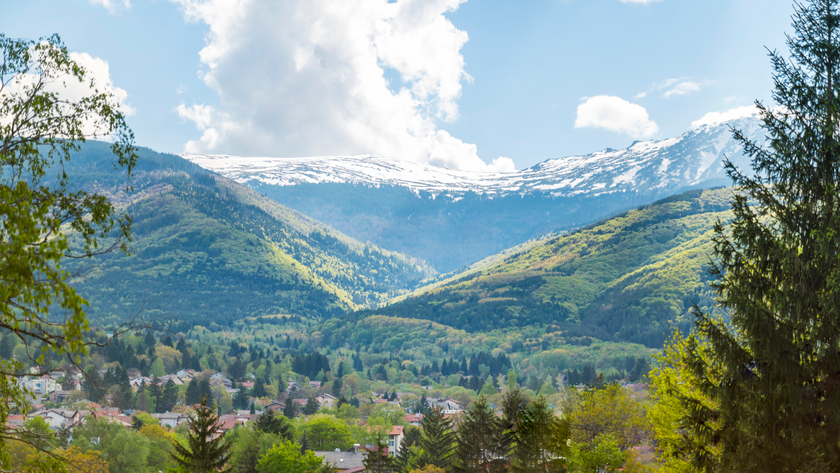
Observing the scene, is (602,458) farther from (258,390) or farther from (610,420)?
(258,390)

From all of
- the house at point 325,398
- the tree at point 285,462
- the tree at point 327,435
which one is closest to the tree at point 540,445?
the tree at point 285,462

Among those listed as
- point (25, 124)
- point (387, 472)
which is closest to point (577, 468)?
point (387, 472)

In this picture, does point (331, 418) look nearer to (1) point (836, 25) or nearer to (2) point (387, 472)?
(2) point (387, 472)

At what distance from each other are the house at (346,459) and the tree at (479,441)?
1221 inches

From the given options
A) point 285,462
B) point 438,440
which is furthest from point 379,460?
point 285,462

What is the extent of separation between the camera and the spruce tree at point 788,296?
45.1ft

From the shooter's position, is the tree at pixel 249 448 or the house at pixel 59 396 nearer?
the tree at pixel 249 448

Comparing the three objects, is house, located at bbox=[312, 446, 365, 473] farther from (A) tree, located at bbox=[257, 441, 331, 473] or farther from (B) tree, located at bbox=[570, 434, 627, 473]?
(B) tree, located at bbox=[570, 434, 627, 473]

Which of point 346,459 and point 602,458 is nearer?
point 602,458

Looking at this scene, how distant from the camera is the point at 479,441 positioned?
42875 mm

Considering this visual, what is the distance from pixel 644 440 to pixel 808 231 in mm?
37676

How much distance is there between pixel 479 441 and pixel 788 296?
106 feet

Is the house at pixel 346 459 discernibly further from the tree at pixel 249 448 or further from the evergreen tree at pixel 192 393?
the evergreen tree at pixel 192 393

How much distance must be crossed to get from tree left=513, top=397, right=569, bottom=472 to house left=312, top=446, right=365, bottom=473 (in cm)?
3965
